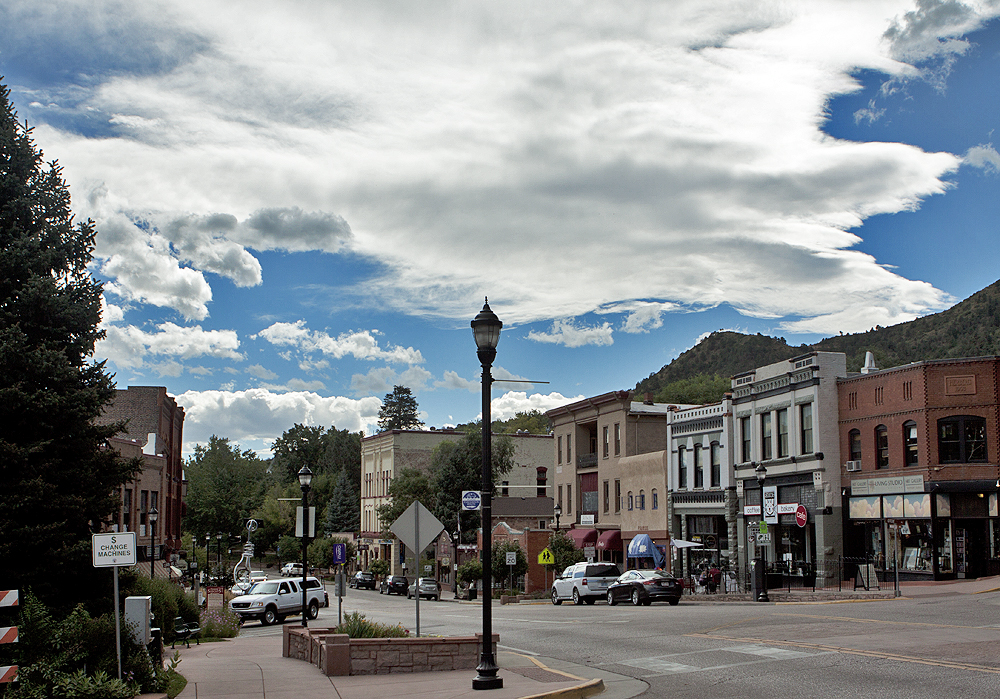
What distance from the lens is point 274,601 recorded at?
37.2 metres

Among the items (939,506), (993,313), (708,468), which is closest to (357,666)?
(939,506)

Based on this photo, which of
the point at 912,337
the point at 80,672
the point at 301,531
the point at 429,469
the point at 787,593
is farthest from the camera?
the point at 912,337

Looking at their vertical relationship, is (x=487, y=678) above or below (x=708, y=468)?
below

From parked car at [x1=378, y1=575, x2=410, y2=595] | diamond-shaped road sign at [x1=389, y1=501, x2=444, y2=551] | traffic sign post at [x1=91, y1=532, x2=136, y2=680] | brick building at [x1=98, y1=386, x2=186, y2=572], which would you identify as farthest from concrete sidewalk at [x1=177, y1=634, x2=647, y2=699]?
parked car at [x1=378, y1=575, x2=410, y2=595]

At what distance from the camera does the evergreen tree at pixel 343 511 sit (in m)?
112

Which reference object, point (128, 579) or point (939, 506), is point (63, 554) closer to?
point (128, 579)

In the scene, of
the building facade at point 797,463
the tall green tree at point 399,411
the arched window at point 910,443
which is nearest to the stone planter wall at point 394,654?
the building facade at point 797,463

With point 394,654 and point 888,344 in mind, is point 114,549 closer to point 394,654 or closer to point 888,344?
point 394,654

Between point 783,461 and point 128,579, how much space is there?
32294 mm

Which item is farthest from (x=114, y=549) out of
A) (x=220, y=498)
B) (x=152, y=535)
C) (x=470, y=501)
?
(x=220, y=498)

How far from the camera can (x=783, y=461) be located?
4316 centimetres

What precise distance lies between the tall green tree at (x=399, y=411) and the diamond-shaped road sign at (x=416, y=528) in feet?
453

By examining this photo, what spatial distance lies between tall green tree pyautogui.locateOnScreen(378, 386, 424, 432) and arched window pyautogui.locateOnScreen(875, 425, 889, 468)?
392 ft

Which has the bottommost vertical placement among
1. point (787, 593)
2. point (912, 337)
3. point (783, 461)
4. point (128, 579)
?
point (787, 593)
